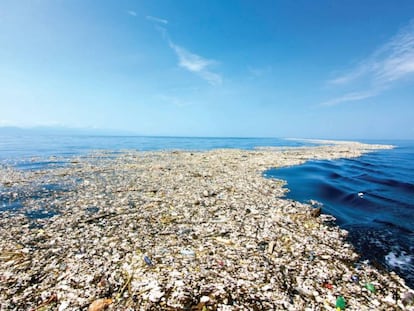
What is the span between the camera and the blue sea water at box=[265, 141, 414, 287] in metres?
7.14

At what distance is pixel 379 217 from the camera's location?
10406 millimetres

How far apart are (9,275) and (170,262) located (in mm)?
4144

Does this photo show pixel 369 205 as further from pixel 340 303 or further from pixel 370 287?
pixel 340 303

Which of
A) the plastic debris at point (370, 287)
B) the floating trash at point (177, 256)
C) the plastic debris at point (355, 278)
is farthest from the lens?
the plastic debris at point (355, 278)

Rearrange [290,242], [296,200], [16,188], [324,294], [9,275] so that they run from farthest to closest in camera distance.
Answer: [16,188] → [296,200] → [290,242] → [9,275] → [324,294]

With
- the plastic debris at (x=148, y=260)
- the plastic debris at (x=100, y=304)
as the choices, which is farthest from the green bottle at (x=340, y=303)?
the plastic debris at (x=100, y=304)

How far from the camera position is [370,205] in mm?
12094

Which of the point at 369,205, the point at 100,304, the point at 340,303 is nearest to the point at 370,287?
the point at 340,303

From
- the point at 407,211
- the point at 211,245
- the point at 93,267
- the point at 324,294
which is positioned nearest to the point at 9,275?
the point at 93,267

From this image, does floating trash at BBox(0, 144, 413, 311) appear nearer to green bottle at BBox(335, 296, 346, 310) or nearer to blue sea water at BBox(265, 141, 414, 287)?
green bottle at BBox(335, 296, 346, 310)

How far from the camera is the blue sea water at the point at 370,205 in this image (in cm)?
714

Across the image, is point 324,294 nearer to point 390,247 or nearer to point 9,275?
point 390,247

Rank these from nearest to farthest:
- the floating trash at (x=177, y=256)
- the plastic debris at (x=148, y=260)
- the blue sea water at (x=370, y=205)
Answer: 1. the floating trash at (x=177, y=256)
2. the plastic debris at (x=148, y=260)
3. the blue sea water at (x=370, y=205)

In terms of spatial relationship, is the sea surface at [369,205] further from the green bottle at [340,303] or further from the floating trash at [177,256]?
the green bottle at [340,303]
